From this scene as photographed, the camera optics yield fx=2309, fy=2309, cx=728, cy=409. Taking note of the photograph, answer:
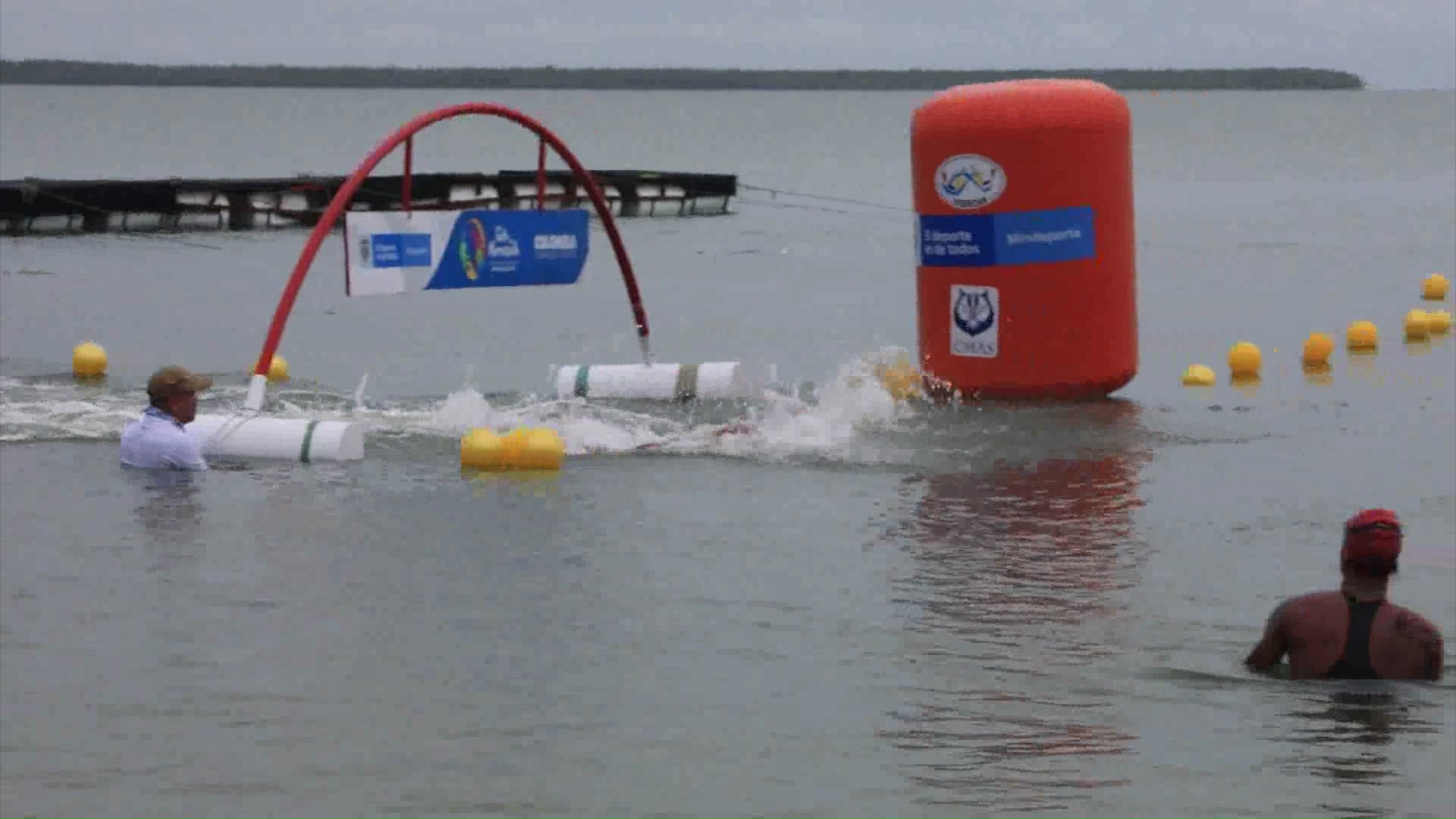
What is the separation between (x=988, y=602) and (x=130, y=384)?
11992mm

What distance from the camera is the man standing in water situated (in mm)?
9312

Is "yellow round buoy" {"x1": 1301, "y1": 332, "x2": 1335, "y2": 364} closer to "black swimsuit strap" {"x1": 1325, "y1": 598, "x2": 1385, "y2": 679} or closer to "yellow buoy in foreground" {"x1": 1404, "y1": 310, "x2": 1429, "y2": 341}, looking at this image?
"yellow buoy in foreground" {"x1": 1404, "y1": 310, "x2": 1429, "y2": 341}

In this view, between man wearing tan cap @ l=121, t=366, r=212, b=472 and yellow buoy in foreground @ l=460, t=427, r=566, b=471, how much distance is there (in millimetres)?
1817

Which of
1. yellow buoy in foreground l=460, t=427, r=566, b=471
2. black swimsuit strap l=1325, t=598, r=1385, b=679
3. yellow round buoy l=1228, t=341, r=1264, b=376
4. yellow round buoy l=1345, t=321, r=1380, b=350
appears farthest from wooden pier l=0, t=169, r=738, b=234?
black swimsuit strap l=1325, t=598, r=1385, b=679

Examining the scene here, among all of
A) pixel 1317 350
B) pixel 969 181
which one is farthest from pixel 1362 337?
pixel 969 181

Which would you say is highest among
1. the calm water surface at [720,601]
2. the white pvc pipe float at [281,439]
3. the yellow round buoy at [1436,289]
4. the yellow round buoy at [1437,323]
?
the yellow round buoy at [1436,289]

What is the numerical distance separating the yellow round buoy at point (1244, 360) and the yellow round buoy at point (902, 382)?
17.8 feet

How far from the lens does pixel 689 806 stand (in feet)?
28.2

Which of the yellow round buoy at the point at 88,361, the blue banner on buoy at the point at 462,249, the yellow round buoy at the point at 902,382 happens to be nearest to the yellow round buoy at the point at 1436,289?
the yellow round buoy at the point at 902,382

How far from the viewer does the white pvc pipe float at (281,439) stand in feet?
51.3

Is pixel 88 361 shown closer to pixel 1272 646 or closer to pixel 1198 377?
pixel 1198 377

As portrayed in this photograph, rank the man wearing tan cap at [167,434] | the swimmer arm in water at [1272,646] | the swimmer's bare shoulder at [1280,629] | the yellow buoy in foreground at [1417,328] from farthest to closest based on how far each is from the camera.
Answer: the yellow buoy in foreground at [1417,328], the man wearing tan cap at [167,434], the swimmer arm in water at [1272,646], the swimmer's bare shoulder at [1280,629]

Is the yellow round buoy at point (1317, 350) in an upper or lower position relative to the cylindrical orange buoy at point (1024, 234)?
lower

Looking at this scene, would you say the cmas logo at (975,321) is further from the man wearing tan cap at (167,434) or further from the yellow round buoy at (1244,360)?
the man wearing tan cap at (167,434)
